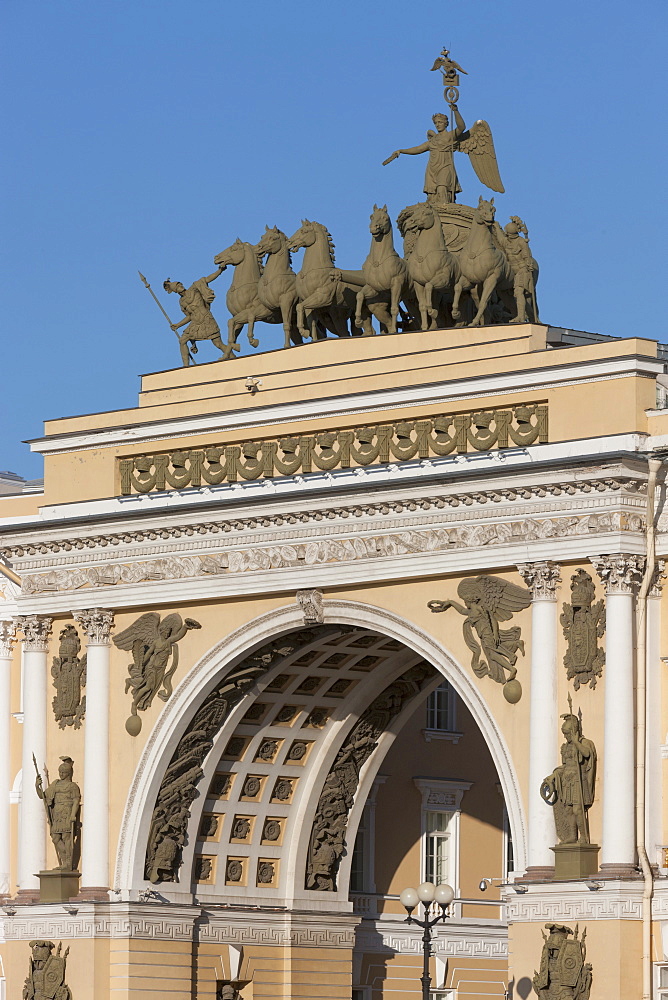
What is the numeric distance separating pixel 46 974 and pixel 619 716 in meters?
11.5

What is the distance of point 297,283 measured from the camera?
152 ft

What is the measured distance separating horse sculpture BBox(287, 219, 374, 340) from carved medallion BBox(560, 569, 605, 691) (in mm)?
6865

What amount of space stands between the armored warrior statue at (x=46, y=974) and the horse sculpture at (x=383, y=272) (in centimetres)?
1138

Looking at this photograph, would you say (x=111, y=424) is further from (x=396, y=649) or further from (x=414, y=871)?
(x=414, y=871)

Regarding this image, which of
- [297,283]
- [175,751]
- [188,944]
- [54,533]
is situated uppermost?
[297,283]

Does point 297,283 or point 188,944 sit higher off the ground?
point 297,283

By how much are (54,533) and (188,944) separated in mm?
7188

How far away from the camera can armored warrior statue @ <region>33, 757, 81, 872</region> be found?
46438mm

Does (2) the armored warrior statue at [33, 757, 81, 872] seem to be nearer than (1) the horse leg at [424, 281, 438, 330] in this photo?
No

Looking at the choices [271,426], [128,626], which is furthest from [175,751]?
[271,426]

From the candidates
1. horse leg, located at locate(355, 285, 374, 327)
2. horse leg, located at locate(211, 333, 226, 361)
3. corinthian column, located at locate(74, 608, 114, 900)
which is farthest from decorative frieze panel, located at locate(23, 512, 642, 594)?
horse leg, located at locate(211, 333, 226, 361)

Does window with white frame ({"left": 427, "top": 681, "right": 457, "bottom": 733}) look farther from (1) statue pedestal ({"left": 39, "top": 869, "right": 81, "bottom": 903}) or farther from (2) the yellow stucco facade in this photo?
(1) statue pedestal ({"left": 39, "top": 869, "right": 81, "bottom": 903})

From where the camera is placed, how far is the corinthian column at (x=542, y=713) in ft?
134

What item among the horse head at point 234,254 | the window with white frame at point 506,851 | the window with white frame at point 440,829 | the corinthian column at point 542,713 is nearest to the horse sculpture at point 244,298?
the horse head at point 234,254
